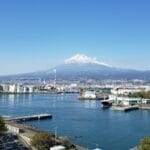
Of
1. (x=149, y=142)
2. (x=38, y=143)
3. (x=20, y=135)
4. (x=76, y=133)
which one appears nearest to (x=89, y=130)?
(x=76, y=133)

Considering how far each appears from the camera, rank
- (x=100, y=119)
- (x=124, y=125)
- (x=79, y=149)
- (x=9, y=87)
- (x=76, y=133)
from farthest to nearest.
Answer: (x=9, y=87), (x=100, y=119), (x=124, y=125), (x=76, y=133), (x=79, y=149)

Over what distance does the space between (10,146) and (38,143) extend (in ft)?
2.03

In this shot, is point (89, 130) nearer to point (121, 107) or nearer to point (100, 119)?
point (100, 119)

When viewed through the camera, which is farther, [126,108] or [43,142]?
[126,108]

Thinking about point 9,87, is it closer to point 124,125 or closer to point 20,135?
point 124,125

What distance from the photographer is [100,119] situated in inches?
558

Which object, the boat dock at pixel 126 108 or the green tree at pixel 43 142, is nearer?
the green tree at pixel 43 142

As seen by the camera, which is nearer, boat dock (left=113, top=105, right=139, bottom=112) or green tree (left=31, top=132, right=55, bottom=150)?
green tree (left=31, top=132, right=55, bottom=150)

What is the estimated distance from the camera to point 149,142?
6.09 metres

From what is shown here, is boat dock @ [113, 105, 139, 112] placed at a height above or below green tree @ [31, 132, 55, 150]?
below

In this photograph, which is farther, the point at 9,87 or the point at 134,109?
the point at 9,87

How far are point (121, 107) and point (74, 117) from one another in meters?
4.29

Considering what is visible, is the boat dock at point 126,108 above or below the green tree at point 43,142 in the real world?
below

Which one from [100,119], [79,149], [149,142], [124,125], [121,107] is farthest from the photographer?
[121,107]
